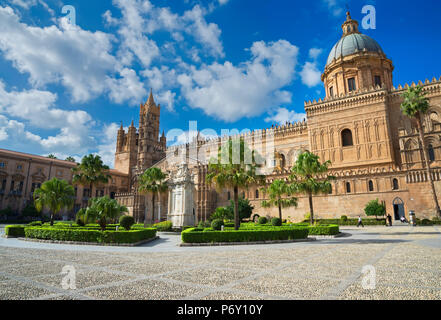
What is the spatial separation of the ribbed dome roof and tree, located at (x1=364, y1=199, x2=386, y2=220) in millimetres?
29571

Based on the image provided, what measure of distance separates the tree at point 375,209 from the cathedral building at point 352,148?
79.1 inches

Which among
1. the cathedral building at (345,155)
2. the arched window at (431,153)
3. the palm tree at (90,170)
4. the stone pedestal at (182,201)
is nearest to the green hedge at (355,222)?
the cathedral building at (345,155)

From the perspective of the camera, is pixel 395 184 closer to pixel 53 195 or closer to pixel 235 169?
pixel 235 169

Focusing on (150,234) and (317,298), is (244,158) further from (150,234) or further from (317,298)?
(317,298)

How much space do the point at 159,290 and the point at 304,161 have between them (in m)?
19.6

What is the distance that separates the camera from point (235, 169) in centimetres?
2031

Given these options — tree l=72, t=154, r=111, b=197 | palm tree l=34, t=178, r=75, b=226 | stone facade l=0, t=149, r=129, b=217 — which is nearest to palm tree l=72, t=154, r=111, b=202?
tree l=72, t=154, r=111, b=197

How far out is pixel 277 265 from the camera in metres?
9.08

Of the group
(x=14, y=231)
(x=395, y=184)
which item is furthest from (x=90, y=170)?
(x=395, y=184)

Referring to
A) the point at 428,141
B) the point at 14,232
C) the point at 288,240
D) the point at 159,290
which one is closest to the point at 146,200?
the point at 14,232

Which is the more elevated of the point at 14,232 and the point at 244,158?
the point at 244,158

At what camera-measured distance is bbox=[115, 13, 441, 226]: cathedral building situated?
33312mm

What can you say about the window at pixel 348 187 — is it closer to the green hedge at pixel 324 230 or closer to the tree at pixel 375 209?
the tree at pixel 375 209

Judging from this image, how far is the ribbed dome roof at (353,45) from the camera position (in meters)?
49.0
